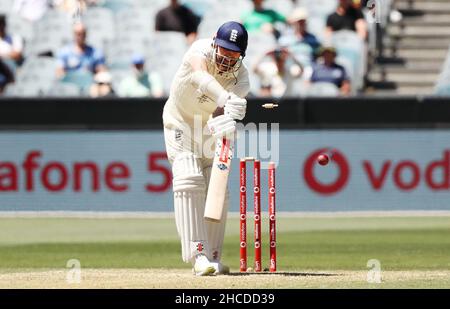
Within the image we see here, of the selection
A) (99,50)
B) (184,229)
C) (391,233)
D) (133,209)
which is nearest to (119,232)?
(133,209)

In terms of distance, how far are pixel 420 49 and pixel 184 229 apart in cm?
1066

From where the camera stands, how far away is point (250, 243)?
1399 centimetres

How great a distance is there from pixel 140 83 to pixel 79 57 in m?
1.05

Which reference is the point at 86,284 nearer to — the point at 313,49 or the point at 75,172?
the point at 75,172

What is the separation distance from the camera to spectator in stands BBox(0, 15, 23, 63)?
1921 centimetres

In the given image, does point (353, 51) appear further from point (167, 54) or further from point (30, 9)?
point (30, 9)

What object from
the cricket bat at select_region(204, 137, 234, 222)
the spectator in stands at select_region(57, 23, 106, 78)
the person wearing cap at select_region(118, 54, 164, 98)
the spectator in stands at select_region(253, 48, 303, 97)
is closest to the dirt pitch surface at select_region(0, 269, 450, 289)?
the cricket bat at select_region(204, 137, 234, 222)

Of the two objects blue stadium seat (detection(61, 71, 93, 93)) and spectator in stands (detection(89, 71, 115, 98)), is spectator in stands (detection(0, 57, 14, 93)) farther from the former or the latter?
spectator in stands (detection(89, 71, 115, 98))

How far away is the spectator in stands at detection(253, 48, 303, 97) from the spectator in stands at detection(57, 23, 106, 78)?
2340 mm

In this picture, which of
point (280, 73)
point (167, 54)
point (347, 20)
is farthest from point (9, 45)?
point (347, 20)

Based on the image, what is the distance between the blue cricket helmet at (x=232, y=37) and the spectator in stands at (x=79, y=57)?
30.2ft

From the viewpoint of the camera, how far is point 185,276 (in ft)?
32.7

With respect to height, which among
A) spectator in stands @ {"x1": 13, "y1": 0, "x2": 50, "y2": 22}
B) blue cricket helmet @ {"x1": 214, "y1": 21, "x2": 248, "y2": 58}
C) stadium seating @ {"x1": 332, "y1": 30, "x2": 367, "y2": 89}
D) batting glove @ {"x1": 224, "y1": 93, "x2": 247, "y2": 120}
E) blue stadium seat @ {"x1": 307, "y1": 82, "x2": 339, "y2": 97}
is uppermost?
blue cricket helmet @ {"x1": 214, "y1": 21, "x2": 248, "y2": 58}

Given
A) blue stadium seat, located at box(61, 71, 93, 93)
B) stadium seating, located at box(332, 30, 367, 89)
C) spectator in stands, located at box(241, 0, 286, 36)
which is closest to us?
blue stadium seat, located at box(61, 71, 93, 93)
